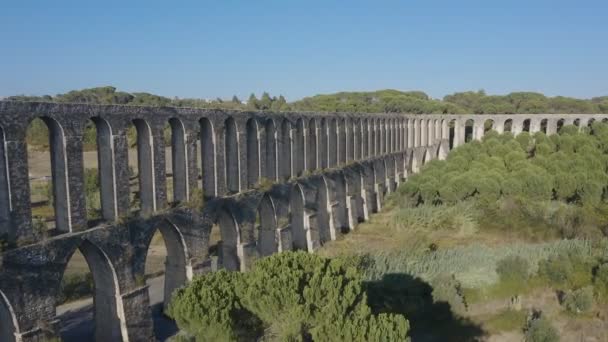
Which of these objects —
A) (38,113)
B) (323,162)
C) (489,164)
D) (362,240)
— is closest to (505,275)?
(362,240)

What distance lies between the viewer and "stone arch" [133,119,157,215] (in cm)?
1442

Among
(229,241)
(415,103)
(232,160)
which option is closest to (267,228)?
(229,241)

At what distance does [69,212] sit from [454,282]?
1158 centimetres

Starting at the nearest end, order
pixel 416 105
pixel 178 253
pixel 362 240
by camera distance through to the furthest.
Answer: pixel 178 253
pixel 362 240
pixel 416 105

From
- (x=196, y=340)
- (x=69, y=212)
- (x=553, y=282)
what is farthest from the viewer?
(x=553, y=282)

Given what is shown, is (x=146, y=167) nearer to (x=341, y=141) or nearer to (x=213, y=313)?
(x=213, y=313)

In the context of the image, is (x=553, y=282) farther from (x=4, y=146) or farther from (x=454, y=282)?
(x=4, y=146)

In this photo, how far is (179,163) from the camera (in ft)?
52.3

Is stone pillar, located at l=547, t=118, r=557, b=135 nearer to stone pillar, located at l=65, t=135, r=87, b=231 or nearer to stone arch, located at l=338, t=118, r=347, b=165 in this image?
stone arch, located at l=338, t=118, r=347, b=165

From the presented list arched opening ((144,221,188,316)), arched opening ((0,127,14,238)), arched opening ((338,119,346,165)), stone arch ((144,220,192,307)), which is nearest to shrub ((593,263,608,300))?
stone arch ((144,220,192,307))

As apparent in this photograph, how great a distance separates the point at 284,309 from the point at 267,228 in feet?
34.1

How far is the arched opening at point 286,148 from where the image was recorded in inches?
887

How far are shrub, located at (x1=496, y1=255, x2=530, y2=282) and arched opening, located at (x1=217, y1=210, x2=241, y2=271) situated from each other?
29.9 feet

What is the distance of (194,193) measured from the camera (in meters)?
15.9
